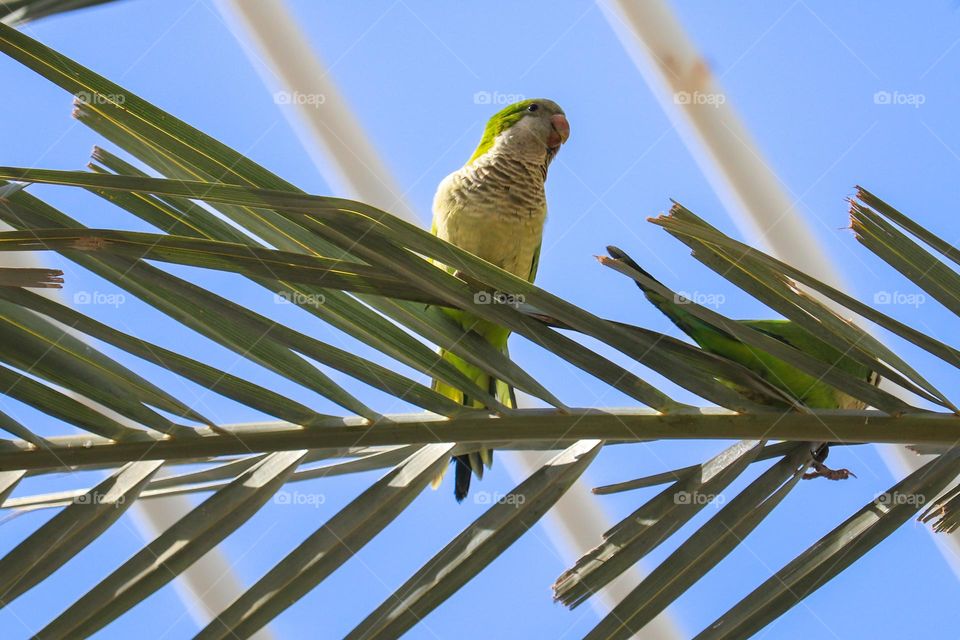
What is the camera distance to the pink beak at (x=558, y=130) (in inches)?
104

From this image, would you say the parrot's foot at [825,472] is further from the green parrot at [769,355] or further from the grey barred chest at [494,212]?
the grey barred chest at [494,212]

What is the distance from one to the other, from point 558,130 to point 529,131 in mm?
127

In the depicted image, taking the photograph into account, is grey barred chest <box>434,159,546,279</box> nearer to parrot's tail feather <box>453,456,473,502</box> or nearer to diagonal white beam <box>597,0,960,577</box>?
parrot's tail feather <box>453,456,473,502</box>

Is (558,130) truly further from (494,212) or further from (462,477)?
(462,477)

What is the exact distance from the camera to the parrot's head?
2.49m

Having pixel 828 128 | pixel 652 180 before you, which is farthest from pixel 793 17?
pixel 652 180

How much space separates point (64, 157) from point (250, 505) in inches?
131

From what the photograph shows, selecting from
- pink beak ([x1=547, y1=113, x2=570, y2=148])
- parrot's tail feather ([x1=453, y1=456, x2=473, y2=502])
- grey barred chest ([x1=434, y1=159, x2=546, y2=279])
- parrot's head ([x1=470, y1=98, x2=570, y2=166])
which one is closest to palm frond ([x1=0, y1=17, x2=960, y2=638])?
parrot's tail feather ([x1=453, y1=456, x2=473, y2=502])

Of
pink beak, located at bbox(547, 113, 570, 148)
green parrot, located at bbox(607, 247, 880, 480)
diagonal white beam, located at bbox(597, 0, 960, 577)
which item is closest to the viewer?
green parrot, located at bbox(607, 247, 880, 480)

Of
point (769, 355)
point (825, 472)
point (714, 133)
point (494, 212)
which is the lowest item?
point (825, 472)

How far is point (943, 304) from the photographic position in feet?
3.92

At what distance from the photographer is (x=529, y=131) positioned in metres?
2.56

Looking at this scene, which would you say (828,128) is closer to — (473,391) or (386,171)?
(386,171)

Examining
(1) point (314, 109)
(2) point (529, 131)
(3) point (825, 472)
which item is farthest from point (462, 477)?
(1) point (314, 109)
